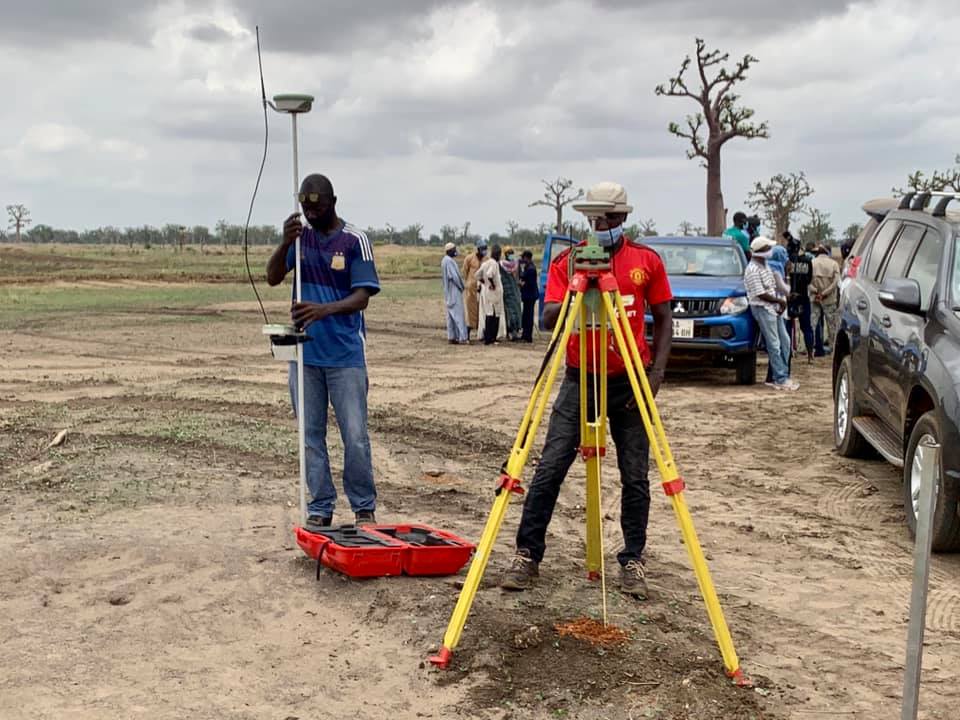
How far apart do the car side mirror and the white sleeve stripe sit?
130 inches

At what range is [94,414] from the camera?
11.0 m

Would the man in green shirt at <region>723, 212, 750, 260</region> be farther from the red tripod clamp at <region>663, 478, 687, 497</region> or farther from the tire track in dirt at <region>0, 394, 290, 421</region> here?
the red tripod clamp at <region>663, 478, 687, 497</region>

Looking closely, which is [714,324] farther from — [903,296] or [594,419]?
[594,419]

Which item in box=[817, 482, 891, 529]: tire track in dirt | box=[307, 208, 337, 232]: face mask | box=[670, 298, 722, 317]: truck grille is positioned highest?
box=[307, 208, 337, 232]: face mask

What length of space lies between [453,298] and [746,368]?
662 cm

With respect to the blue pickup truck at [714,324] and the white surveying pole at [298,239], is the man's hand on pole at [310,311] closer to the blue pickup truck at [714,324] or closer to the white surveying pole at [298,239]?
the white surveying pole at [298,239]

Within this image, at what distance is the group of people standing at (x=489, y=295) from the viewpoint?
65.9 ft

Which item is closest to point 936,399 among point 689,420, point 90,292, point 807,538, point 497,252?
point 807,538

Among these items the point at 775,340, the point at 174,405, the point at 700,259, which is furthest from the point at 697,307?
the point at 174,405

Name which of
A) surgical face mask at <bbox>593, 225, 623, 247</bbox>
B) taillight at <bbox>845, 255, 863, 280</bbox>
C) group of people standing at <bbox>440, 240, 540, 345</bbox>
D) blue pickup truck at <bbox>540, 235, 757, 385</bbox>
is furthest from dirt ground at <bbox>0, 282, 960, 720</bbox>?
group of people standing at <bbox>440, 240, 540, 345</bbox>

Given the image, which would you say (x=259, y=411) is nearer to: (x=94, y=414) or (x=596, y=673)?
(x=94, y=414)

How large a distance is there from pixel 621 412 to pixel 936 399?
232cm

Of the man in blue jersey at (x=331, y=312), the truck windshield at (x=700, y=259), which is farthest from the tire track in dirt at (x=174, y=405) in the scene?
the truck windshield at (x=700, y=259)

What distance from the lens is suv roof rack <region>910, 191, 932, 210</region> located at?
338 inches
